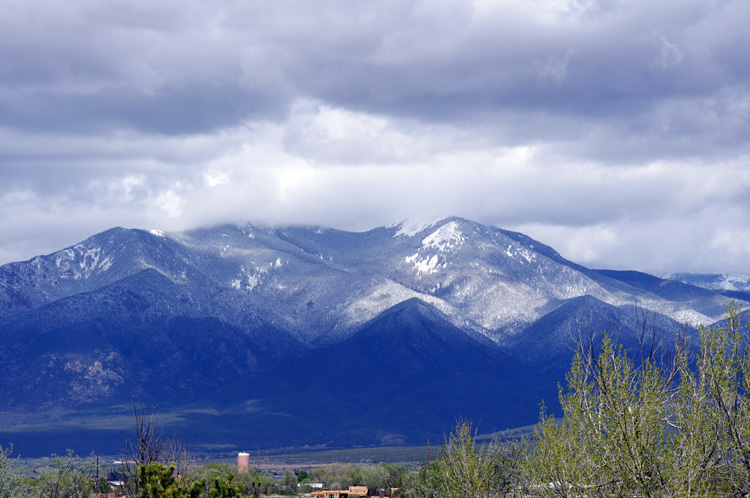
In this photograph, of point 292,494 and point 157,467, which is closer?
point 157,467

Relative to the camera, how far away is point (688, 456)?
39.6 metres

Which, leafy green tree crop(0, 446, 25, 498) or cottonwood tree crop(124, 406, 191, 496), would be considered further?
leafy green tree crop(0, 446, 25, 498)

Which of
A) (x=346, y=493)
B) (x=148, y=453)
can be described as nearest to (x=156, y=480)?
(x=148, y=453)

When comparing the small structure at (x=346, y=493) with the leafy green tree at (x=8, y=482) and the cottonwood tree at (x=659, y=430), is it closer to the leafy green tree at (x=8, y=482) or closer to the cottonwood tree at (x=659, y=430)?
the leafy green tree at (x=8, y=482)

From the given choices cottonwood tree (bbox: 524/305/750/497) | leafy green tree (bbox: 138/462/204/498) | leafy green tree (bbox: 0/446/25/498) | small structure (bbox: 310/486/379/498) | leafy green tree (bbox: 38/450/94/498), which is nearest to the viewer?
cottonwood tree (bbox: 524/305/750/497)

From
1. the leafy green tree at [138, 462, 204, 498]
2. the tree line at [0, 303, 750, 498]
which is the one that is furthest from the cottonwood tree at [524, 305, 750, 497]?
the leafy green tree at [138, 462, 204, 498]

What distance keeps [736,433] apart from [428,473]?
78696 mm

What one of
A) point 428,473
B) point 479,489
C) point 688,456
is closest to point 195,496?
point 479,489

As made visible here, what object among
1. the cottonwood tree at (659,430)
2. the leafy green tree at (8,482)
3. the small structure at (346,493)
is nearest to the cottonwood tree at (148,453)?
the leafy green tree at (8,482)

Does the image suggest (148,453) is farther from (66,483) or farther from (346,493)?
(346,493)

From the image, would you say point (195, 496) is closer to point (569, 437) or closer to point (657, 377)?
point (569, 437)

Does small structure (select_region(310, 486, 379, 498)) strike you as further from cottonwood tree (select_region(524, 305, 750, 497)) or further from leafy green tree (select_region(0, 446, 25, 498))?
cottonwood tree (select_region(524, 305, 750, 497))

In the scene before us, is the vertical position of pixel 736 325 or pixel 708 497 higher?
pixel 736 325

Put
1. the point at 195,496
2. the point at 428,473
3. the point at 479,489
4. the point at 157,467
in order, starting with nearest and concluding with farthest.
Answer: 1. the point at 157,467
2. the point at 195,496
3. the point at 479,489
4. the point at 428,473
